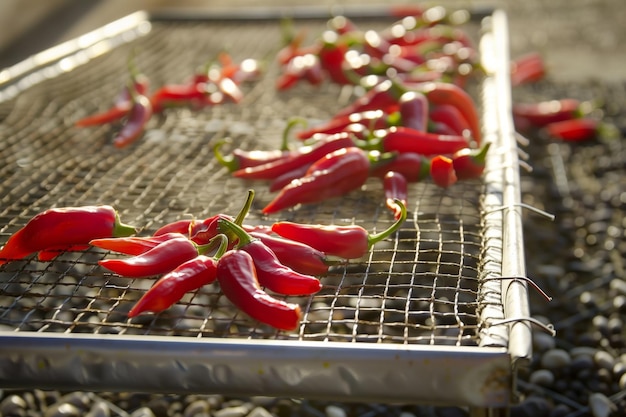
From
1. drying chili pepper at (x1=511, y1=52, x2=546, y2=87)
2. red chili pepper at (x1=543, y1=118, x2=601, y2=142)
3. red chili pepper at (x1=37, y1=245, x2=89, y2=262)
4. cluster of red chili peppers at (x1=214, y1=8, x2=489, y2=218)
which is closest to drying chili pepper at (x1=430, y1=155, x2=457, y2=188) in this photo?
cluster of red chili peppers at (x1=214, y1=8, x2=489, y2=218)

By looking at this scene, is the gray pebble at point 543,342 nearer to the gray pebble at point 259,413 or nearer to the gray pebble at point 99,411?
the gray pebble at point 259,413

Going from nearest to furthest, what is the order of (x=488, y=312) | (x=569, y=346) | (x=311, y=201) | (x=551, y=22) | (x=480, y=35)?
(x=488, y=312)
(x=311, y=201)
(x=569, y=346)
(x=480, y=35)
(x=551, y=22)

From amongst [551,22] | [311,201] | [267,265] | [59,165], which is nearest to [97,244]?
[267,265]

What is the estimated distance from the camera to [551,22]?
301 inches

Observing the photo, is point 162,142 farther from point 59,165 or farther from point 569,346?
point 569,346

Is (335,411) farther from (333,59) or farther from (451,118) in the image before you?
(333,59)

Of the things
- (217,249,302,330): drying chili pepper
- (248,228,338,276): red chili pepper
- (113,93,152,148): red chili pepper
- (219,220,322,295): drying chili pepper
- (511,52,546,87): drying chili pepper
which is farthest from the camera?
(511,52,546,87): drying chili pepper

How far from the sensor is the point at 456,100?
3.35m

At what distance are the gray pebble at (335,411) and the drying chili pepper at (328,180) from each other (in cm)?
71

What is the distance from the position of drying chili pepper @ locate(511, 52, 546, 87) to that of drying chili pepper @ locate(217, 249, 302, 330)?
3795 mm

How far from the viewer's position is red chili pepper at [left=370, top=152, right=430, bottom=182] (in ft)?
9.07

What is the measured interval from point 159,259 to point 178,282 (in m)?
0.15

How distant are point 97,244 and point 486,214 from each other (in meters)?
1.18

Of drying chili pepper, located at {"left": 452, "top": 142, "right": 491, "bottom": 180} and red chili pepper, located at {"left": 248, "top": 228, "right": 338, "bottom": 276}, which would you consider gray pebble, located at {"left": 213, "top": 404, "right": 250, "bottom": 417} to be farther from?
drying chili pepper, located at {"left": 452, "top": 142, "right": 491, "bottom": 180}
